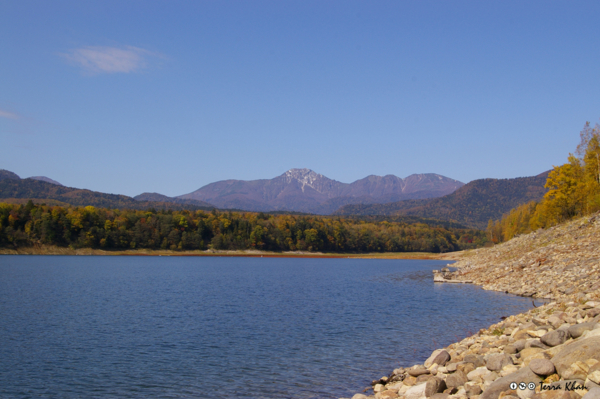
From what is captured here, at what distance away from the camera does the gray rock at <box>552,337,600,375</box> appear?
401 inches

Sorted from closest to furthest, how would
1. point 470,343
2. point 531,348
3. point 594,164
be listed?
1. point 531,348
2. point 470,343
3. point 594,164

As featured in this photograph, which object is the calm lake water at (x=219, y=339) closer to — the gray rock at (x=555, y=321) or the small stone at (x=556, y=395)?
the gray rock at (x=555, y=321)

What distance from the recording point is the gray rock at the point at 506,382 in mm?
10328

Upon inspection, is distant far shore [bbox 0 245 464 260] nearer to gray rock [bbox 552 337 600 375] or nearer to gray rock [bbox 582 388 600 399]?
gray rock [bbox 552 337 600 375]

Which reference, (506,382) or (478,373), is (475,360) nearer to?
(478,373)

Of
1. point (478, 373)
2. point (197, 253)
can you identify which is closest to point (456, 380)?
point (478, 373)

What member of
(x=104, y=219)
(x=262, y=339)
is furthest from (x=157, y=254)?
(x=262, y=339)

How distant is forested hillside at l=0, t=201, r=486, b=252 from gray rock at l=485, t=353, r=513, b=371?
144 m

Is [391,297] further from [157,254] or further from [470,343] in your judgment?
[157,254]

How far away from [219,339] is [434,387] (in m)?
14.9

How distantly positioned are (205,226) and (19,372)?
149m

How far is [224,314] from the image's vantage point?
106 ft

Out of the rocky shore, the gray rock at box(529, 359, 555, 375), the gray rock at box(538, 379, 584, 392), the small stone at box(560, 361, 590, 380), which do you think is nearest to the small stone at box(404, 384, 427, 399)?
the rocky shore

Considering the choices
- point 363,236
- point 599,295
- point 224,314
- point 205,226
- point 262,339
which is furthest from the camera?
point 363,236
